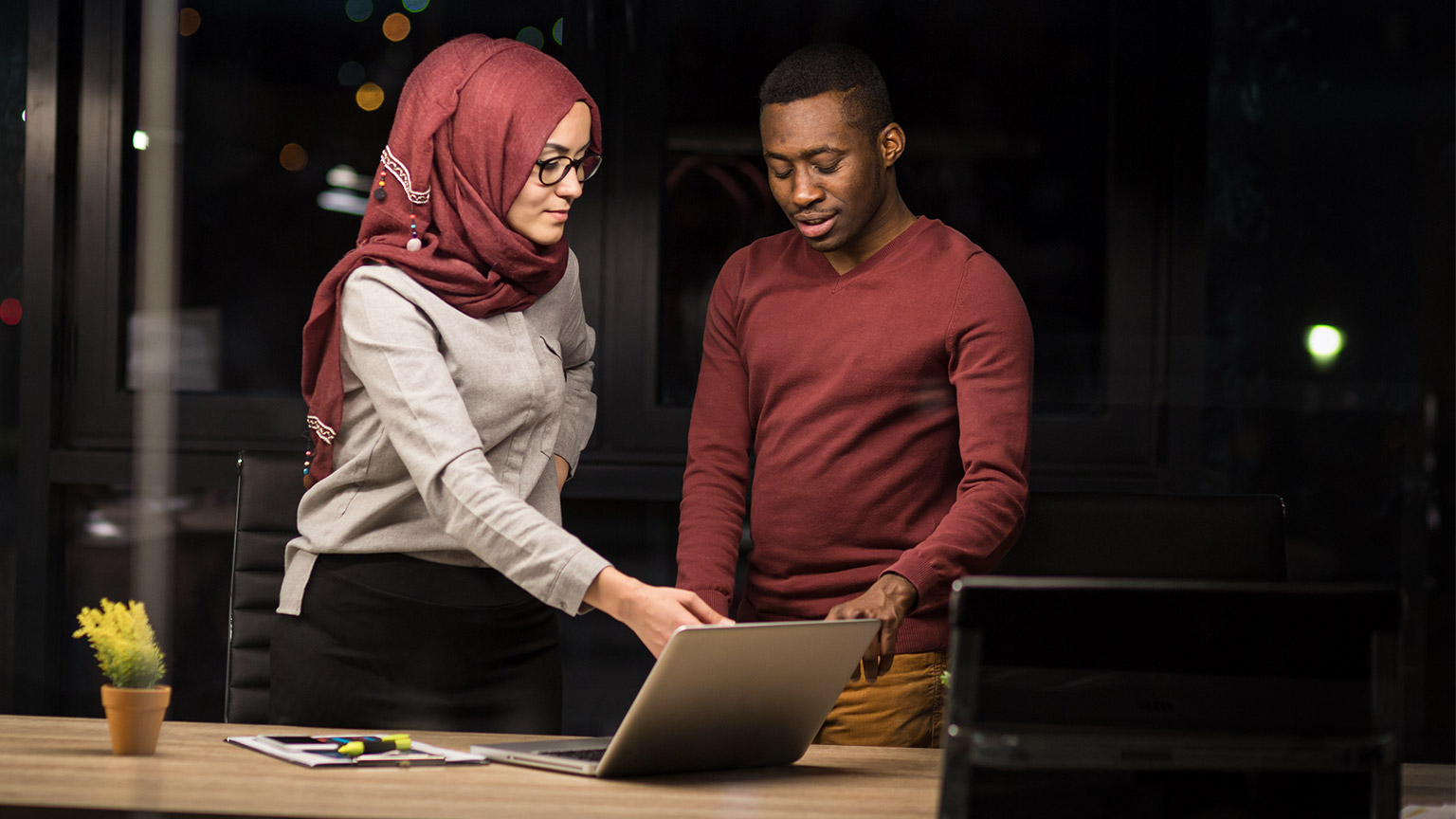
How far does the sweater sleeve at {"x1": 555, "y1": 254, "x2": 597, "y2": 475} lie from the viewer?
191 cm

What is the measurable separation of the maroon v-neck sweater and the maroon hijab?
36 cm

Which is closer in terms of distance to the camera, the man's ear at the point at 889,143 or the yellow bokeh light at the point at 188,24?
the man's ear at the point at 889,143

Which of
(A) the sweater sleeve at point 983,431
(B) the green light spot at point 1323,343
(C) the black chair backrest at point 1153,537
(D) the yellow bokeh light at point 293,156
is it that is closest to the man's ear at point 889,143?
(A) the sweater sleeve at point 983,431

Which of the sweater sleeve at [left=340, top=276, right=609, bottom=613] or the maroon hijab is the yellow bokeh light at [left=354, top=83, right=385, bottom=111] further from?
the sweater sleeve at [left=340, top=276, right=609, bottom=613]

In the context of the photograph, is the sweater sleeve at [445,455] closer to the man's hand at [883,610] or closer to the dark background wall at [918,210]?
the man's hand at [883,610]

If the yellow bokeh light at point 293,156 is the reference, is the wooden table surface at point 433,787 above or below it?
below

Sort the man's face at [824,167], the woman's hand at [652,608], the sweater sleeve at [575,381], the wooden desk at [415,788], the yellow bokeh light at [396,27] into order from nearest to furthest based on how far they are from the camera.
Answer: the wooden desk at [415,788]
the woman's hand at [652,608]
the man's face at [824,167]
the sweater sleeve at [575,381]
the yellow bokeh light at [396,27]

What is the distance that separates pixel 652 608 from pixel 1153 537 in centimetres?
92

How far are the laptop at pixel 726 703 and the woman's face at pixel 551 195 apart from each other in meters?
0.69

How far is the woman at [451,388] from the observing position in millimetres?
1658

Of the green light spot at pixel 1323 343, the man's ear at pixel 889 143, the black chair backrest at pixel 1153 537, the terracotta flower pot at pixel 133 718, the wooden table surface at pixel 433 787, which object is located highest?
the man's ear at pixel 889 143

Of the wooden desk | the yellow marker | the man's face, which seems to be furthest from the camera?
the man's face

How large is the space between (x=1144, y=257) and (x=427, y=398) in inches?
62.4

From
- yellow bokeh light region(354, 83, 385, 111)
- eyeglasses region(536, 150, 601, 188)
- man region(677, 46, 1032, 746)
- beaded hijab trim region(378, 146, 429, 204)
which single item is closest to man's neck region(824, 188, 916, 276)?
man region(677, 46, 1032, 746)
